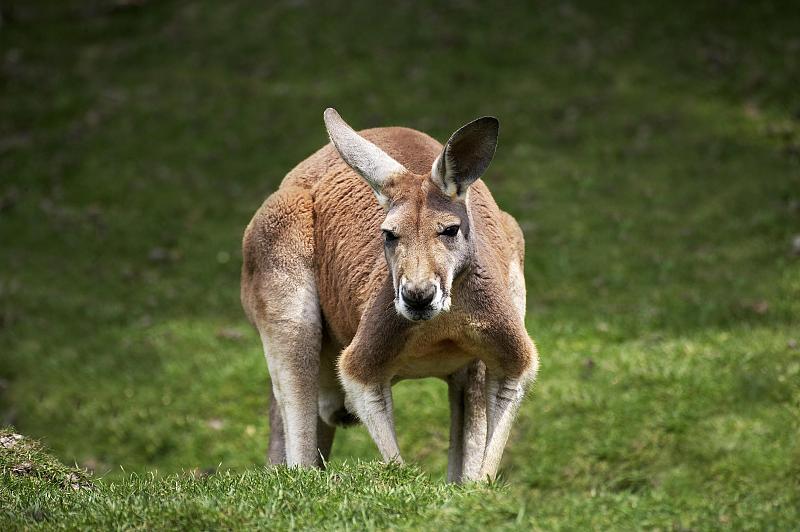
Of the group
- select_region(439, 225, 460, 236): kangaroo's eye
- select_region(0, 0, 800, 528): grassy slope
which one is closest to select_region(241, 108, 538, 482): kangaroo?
select_region(439, 225, 460, 236): kangaroo's eye

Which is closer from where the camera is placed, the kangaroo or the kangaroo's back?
the kangaroo

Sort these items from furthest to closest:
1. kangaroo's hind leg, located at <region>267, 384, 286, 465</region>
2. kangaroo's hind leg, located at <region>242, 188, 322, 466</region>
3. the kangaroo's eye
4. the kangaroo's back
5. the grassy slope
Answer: the grassy slope
kangaroo's hind leg, located at <region>267, 384, 286, 465</region>
kangaroo's hind leg, located at <region>242, 188, 322, 466</region>
the kangaroo's back
the kangaroo's eye

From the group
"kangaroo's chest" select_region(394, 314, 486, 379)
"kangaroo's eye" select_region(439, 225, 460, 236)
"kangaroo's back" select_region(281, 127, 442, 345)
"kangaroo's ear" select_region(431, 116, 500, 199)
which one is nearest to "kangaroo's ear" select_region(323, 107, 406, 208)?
"kangaroo's ear" select_region(431, 116, 500, 199)

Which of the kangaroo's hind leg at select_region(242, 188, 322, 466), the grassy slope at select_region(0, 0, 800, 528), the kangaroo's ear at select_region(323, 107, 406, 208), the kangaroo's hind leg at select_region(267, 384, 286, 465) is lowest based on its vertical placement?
the grassy slope at select_region(0, 0, 800, 528)

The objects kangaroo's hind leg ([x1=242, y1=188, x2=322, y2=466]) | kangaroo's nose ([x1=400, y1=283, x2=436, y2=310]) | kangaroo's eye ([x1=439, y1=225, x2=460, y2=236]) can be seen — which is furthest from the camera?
kangaroo's hind leg ([x1=242, y1=188, x2=322, y2=466])

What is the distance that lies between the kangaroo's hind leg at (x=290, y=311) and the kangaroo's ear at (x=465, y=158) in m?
1.40

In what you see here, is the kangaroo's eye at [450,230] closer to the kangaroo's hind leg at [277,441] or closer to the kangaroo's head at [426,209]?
the kangaroo's head at [426,209]

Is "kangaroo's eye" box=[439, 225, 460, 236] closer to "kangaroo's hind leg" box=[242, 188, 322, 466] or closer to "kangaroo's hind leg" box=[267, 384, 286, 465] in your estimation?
"kangaroo's hind leg" box=[242, 188, 322, 466]

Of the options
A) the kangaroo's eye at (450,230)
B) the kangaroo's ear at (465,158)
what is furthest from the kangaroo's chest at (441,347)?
the kangaroo's ear at (465,158)

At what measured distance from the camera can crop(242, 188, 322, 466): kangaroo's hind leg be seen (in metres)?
6.19

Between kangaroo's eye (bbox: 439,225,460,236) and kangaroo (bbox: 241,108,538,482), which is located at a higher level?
kangaroo's eye (bbox: 439,225,460,236)

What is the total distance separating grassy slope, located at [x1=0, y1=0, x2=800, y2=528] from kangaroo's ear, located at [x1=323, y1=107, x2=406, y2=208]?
143cm

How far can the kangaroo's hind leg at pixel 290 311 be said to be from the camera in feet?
20.3

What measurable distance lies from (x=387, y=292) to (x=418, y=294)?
2.12 feet
